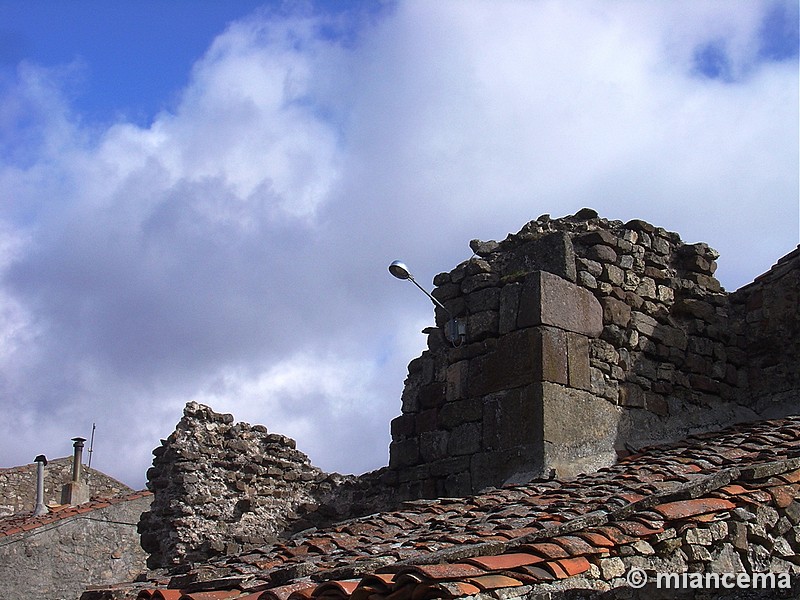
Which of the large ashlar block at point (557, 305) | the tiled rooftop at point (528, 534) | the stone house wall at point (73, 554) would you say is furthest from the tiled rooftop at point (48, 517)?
the large ashlar block at point (557, 305)

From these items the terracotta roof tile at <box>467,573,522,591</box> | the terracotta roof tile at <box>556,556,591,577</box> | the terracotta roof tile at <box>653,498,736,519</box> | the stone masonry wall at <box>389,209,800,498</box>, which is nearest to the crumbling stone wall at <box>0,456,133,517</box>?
the stone masonry wall at <box>389,209,800,498</box>

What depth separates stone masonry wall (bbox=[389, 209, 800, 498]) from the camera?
812 cm

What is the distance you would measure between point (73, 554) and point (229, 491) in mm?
6858

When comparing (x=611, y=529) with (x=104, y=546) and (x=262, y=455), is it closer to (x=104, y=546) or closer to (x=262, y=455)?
(x=262, y=455)

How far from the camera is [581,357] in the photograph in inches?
328

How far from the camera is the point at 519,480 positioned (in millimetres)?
7852

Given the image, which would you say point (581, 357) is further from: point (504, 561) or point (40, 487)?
point (40, 487)

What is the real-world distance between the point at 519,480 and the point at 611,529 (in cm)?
309

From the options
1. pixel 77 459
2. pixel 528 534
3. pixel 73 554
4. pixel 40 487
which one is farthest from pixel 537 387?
pixel 77 459

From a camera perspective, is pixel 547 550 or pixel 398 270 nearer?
pixel 547 550

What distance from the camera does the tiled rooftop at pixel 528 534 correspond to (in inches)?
170

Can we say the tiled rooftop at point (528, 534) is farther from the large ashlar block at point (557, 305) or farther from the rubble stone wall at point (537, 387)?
the large ashlar block at point (557, 305)

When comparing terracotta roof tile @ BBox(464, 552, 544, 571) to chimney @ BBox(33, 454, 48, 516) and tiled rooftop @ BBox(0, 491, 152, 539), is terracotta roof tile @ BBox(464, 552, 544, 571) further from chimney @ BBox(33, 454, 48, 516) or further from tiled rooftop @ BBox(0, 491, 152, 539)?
chimney @ BBox(33, 454, 48, 516)

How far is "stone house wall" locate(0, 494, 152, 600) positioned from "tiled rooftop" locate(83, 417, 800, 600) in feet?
28.6
